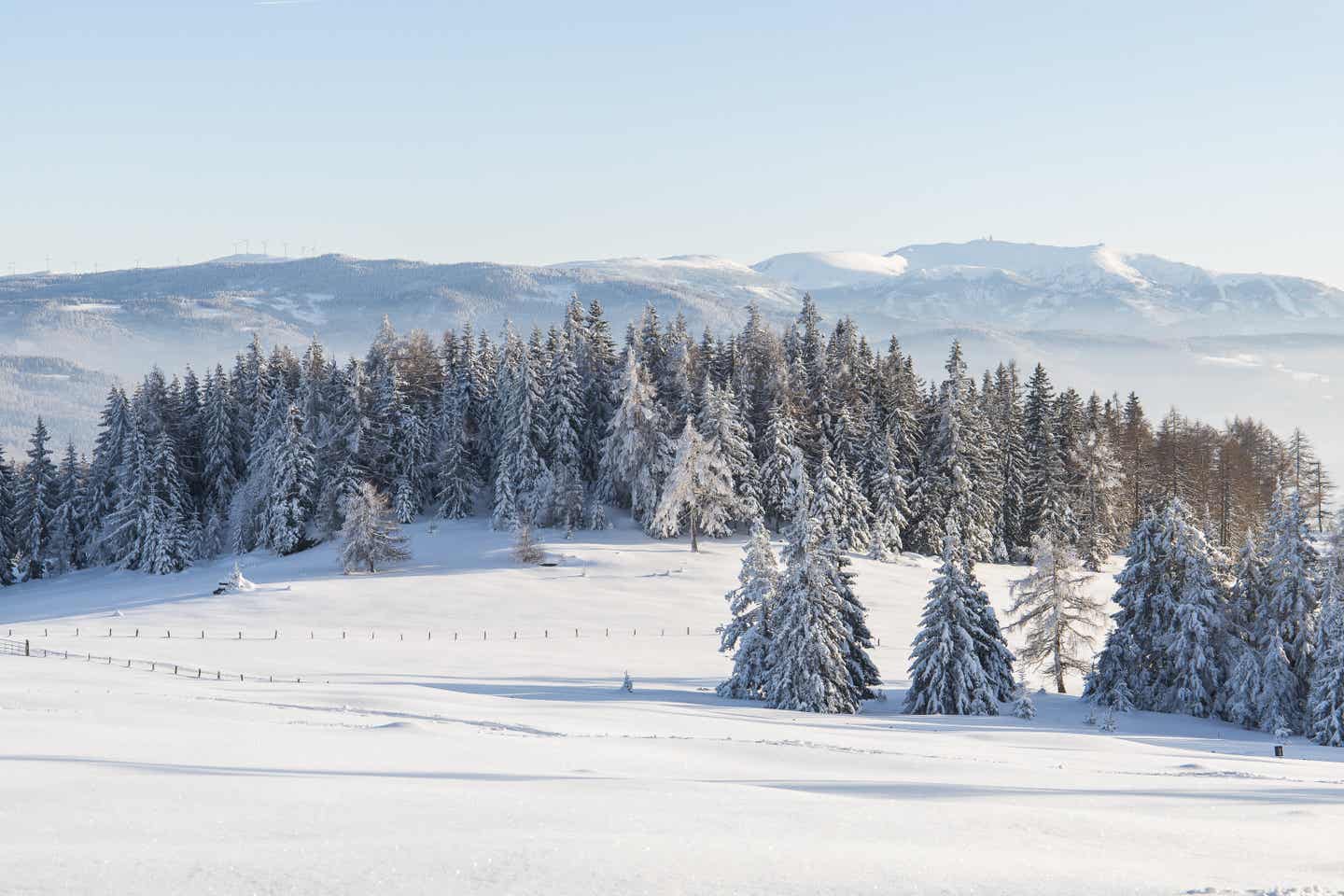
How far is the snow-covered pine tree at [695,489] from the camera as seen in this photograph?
262 ft

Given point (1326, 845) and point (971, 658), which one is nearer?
point (1326, 845)

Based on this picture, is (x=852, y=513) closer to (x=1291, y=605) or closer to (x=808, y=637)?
(x=808, y=637)

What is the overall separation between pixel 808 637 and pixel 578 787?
88.9 ft

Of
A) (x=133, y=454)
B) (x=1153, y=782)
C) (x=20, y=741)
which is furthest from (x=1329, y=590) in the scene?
(x=133, y=454)

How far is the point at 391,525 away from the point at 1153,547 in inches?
2067

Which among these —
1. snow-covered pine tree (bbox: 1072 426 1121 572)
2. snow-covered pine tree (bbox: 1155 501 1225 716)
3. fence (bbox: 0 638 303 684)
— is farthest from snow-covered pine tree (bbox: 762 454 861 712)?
snow-covered pine tree (bbox: 1072 426 1121 572)

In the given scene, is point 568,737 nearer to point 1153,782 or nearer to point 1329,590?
point 1153,782

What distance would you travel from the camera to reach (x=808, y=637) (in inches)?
1725

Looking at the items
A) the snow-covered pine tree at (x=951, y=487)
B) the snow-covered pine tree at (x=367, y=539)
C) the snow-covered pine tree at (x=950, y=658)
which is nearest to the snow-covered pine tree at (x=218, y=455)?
the snow-covered pine tree at (x=367, y=539)

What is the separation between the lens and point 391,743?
80.3 feet

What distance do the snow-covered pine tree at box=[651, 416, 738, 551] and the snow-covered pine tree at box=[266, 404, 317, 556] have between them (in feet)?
95.7

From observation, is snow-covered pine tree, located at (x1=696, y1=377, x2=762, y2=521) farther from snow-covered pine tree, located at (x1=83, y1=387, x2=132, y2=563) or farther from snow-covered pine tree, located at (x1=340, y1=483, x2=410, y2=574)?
snow-covered pine tree, located at (x1=83, y1=387, x2=132, y2=563)

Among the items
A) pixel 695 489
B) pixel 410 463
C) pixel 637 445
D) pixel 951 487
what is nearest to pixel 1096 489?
pixel 951 487

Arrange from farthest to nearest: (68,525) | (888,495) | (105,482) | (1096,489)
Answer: (68,525), (105,482), (1096,489), (888,495)
